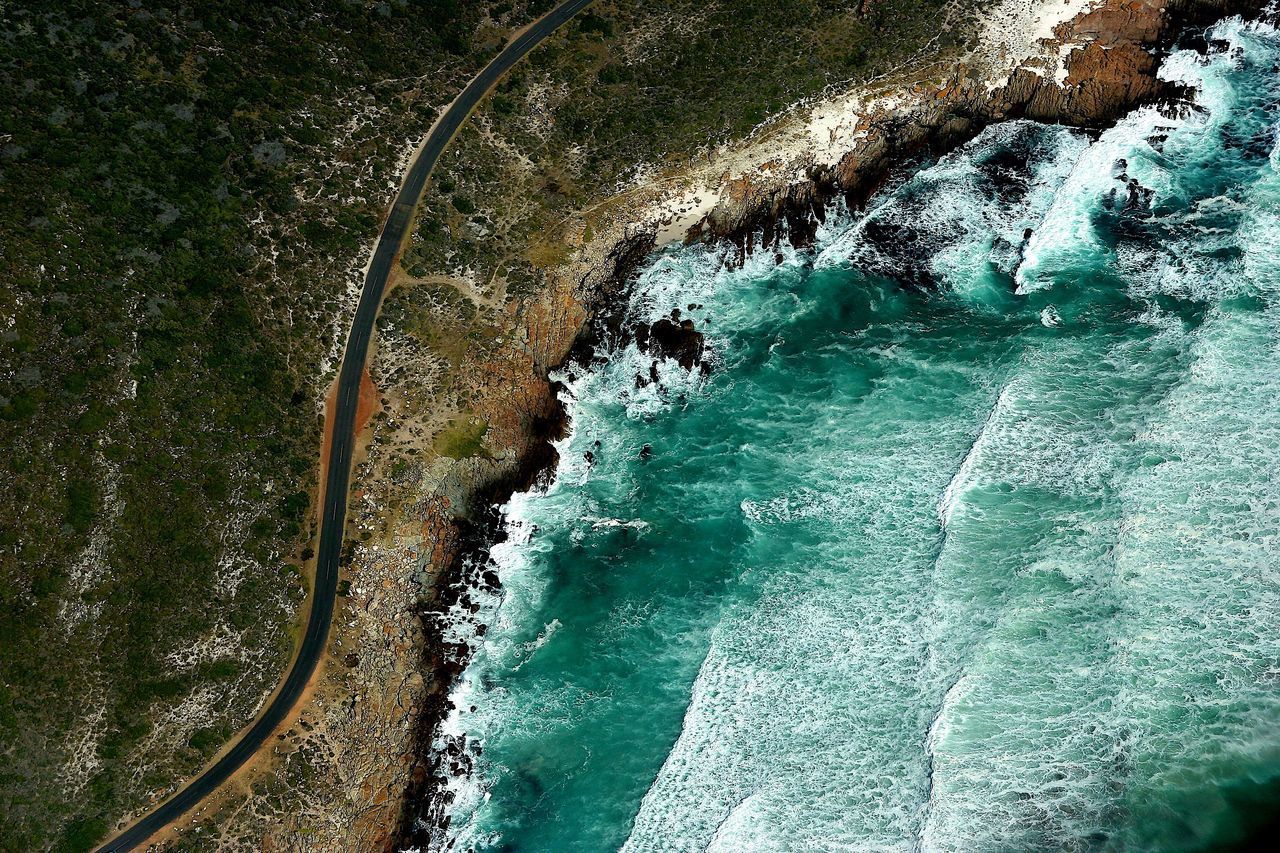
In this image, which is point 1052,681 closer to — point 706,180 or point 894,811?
point 894,811

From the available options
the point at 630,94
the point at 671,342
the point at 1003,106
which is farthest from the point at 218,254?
the point at 1003,106

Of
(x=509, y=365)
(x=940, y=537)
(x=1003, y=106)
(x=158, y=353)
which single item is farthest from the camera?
(x=1003, y=106)

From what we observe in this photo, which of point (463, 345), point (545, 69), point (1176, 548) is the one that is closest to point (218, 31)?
point (545, 69)

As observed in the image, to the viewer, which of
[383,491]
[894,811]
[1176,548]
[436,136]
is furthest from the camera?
[436,136]

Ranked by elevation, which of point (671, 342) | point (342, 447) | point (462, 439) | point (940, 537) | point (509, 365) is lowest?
point (940, 537)

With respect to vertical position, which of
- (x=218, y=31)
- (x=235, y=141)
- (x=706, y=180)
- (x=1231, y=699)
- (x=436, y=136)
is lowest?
(x=1231, y=699)

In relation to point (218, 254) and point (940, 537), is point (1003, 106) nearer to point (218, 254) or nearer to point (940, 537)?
point (940, 537)
